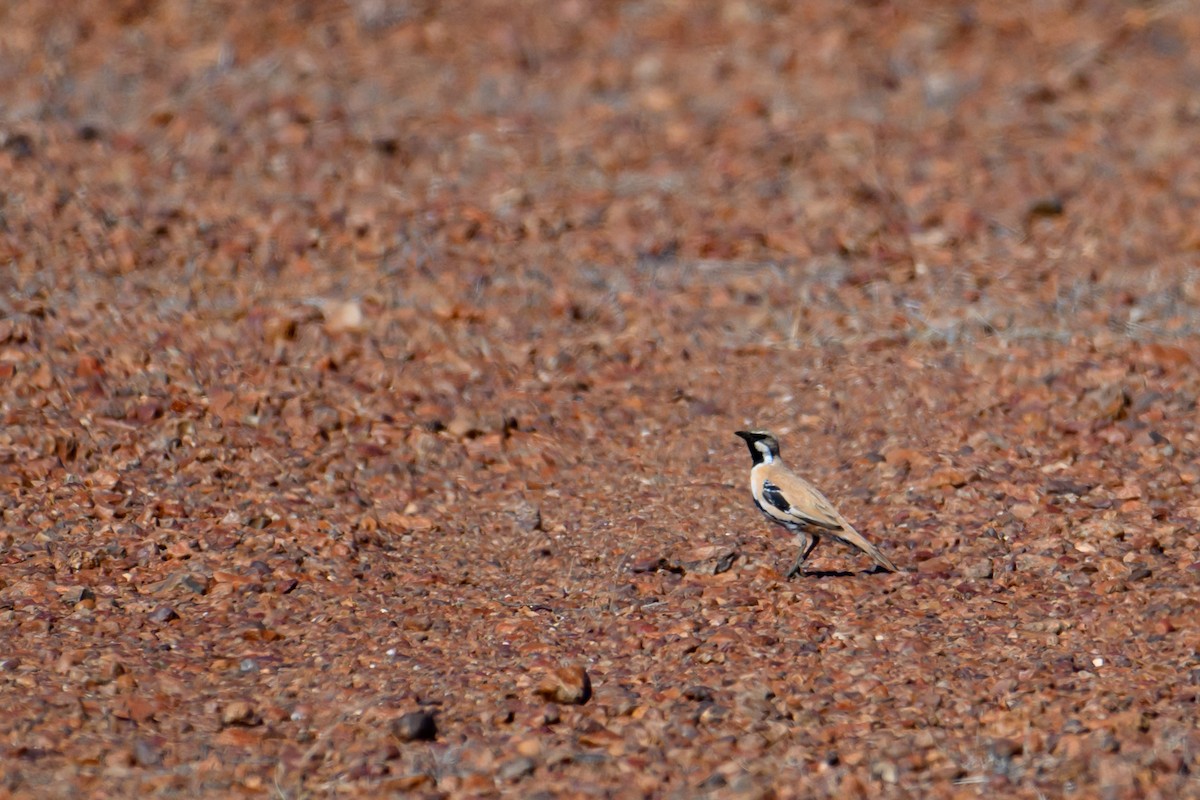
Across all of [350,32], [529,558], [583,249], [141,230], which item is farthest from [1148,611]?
[350,32]

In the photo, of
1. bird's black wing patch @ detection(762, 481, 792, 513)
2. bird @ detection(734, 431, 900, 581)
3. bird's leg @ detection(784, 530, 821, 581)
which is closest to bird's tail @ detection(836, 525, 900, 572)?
bird @ detection(734, 431, 900, 581)

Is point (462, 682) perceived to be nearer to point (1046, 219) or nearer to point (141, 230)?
point (141, 230)

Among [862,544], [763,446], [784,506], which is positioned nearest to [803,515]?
[784,506]

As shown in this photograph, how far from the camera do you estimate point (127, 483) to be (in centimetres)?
847

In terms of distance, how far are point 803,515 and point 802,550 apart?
19cm

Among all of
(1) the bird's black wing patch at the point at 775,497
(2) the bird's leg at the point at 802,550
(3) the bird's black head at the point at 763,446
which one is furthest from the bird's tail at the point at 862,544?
(3) the bird's black head at the point at 763,446

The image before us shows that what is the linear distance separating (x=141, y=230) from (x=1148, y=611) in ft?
23.8

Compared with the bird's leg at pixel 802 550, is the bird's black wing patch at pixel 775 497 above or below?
above

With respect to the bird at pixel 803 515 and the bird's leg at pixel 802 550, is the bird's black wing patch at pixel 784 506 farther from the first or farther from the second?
the bird's leg at pixel 802 550

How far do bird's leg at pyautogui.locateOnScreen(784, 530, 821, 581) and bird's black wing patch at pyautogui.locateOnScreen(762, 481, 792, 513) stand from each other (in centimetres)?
15

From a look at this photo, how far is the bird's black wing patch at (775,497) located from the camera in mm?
7785

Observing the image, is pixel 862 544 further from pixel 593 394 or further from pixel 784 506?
pixel 593 394

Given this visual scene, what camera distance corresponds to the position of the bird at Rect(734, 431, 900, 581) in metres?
7.69

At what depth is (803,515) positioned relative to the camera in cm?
768
